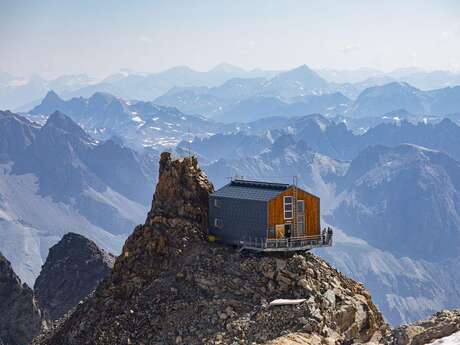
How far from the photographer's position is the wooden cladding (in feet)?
157

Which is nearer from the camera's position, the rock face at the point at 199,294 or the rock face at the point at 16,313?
the rock face at the point at 199,294

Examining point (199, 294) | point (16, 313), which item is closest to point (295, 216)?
point (199, 294)

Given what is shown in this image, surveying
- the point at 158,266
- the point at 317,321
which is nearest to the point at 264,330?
the point at 317,321

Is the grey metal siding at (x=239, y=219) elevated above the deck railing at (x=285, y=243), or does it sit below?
above

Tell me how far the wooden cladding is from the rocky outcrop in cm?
994

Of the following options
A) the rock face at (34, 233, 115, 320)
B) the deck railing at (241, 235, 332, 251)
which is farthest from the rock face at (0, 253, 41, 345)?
the deck railing at (241, 235, 332, 251)

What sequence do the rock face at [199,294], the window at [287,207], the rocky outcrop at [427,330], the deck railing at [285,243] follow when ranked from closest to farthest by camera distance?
the rocky outcrop at [427,330] → the rock face at [199,294] → the deck railing at [285,243] → the window at [287,207]

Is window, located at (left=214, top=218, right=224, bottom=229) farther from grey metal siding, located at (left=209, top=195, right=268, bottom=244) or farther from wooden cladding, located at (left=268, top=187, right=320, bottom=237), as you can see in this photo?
wooden cladding, located at (left=268, top=187, right=320, bottom=237)

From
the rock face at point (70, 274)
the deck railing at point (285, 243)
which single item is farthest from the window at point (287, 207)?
the rock face at point (70, 274)

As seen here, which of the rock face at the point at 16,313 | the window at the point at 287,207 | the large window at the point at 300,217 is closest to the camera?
the window at the point at 287,207

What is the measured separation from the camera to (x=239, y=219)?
160 feet

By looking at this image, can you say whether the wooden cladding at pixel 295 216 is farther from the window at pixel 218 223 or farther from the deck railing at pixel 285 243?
the window at pixel 218 223

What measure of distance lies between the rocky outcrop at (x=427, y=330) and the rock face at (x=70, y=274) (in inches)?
3596

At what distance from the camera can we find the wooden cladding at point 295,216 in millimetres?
47969
